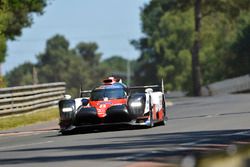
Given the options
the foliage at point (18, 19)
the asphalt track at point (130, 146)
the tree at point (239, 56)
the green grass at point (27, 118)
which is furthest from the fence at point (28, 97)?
the tree at point (239, 56)

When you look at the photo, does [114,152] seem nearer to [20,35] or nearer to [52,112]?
[52,112]

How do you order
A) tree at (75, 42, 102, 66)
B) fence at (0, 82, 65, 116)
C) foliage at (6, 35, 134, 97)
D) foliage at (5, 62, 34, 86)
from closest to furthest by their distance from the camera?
fence at (0, 82, 65, 116)
foliage at (6, 35, 134, 97)
foliage at (5, 62, 34, 86)
tree at (75, 42, 102, 66)

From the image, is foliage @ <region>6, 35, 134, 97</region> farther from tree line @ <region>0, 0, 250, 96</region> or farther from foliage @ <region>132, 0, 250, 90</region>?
foliage @ <region>132, 0, 250, 90</region>

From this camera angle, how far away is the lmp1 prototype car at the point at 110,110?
23.5 meters

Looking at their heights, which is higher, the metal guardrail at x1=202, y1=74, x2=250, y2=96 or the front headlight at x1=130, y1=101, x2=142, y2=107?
the metal guardrail at x1=202, y1=74, x2=250, y2=96

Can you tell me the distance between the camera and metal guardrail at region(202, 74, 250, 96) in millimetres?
60469

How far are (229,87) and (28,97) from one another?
26.8m

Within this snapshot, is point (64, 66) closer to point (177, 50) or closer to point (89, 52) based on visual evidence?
point (89, 52)

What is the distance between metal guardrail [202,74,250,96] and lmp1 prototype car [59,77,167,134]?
118ft

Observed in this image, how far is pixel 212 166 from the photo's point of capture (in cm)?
855

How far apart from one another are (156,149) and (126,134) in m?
5.39

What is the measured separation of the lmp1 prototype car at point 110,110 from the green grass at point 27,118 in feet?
23.8

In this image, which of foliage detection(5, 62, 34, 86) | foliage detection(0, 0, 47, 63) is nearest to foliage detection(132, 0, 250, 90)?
foliage detection(0, 0, 47, 63)

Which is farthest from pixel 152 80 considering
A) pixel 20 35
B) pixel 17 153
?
pixel 17 153
